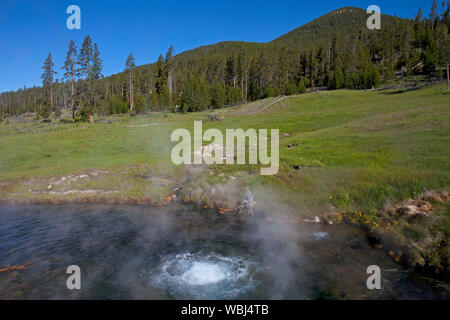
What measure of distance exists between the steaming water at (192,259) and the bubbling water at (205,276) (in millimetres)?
37

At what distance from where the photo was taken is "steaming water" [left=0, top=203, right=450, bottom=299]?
9016mm

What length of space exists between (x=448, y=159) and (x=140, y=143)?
3296 cm

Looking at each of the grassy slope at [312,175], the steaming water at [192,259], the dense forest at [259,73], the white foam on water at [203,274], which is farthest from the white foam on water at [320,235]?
the dense forest at [259,73]

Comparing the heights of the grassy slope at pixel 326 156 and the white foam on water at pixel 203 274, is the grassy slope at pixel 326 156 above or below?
above

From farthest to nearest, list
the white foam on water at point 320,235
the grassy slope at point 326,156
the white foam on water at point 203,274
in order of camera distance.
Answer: the grassy slope at point 326,156, the white foam on water at point 320,235, the white foam on water at point 203,274

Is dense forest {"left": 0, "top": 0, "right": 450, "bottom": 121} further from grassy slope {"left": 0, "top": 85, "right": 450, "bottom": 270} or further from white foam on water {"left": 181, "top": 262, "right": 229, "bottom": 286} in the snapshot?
white foam on water {"left": 181, "top": 262, "right": 229, "bottom": 286}

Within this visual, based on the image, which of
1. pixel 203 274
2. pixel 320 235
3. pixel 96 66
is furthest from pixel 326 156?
pixel 96 66

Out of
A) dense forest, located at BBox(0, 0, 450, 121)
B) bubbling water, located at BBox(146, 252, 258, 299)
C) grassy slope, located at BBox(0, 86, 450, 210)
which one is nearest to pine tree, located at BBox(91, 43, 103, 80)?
dense forest, located at BBox(0, 0, 450, 121)

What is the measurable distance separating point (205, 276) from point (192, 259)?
142 cm

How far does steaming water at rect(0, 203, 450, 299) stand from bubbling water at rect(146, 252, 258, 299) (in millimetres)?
37

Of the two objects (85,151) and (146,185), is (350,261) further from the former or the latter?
(85,151)

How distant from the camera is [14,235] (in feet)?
45.7

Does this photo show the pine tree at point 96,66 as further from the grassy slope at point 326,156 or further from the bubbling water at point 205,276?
the bubbling water at point 205,276

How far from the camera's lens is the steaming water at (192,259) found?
902 centimetres
